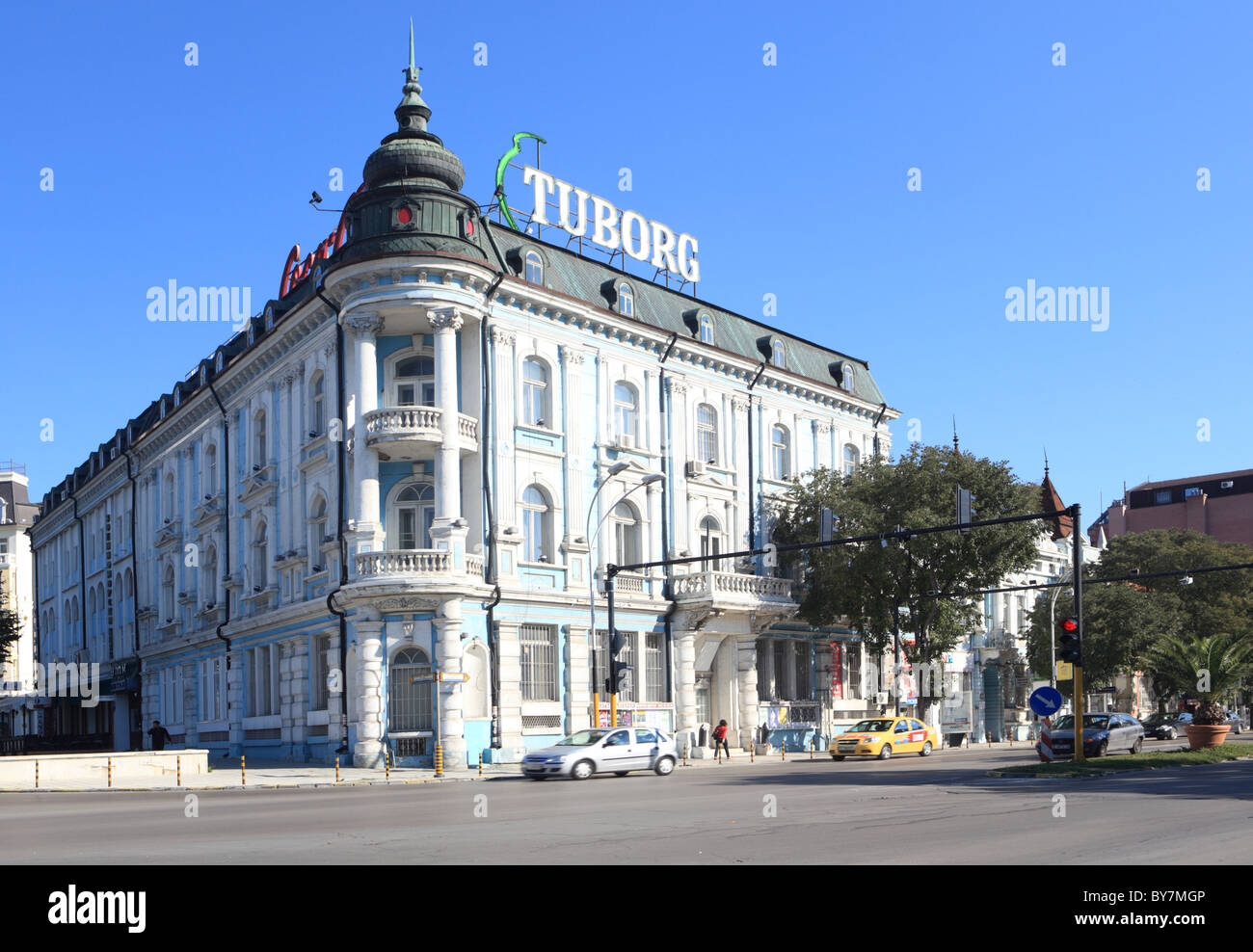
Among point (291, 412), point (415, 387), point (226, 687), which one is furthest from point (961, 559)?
point (226, 687)

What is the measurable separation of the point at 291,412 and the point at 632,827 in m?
30.9

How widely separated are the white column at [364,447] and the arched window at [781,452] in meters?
19.4

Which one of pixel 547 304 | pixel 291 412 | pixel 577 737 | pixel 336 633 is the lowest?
pixel 577 737

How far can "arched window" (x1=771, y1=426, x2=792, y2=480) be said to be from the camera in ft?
172

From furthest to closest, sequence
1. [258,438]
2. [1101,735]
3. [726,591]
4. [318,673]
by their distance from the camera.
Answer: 1. [258,438]
2. [726,591]
3. [318,673]
4. [1101,735]

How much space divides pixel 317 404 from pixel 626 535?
1178 cm

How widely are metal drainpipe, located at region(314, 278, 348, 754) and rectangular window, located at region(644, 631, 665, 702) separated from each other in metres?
10.9

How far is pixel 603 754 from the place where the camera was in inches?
1287

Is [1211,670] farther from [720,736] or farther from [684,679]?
[684,679]

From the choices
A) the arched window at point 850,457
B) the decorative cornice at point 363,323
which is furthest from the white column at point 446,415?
the arched window at point 850,457

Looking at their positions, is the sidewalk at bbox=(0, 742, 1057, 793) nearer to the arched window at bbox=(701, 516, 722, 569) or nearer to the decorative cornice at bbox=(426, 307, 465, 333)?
the arched window at bbox=(701, 516, 722, 569)

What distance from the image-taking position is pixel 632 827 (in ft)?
55.1

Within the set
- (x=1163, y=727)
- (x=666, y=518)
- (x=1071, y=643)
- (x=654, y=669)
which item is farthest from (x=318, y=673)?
(x=1163, y=727)
